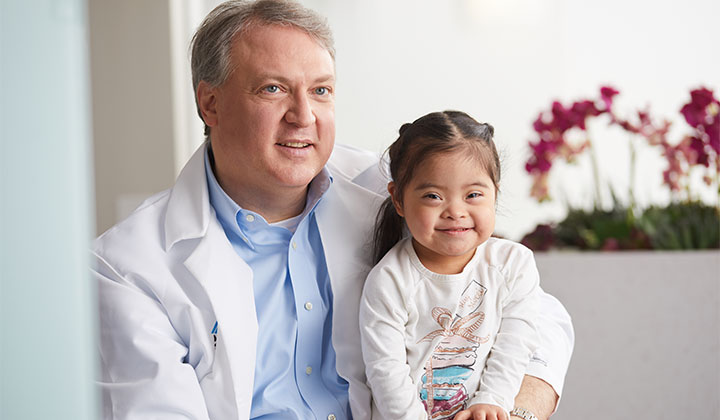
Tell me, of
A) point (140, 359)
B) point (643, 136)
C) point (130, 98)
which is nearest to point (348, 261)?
point (140, 359)

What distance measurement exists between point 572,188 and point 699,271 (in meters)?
1.90

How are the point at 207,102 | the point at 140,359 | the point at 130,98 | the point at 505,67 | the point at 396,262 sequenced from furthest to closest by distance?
1. the point at 505,67
2. the point at 130,98
3. the point at 207,102
4. the point at 396,262
5. the point at 140,359

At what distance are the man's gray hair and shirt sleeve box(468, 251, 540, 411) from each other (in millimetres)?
727

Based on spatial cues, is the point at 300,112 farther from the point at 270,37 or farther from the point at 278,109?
the point at 270,37

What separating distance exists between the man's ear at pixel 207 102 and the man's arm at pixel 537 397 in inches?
38.9

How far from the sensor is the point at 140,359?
4.73 feet

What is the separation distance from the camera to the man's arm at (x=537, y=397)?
160cm

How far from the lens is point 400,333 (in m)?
1.48

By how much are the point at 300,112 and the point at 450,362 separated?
66cm

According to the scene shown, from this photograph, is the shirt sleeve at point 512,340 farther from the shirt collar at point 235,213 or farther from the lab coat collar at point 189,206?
the lab coat collar at point 189,206

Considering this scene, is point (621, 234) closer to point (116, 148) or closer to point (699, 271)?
point (699, 271)

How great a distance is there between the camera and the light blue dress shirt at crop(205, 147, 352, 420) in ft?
5.35

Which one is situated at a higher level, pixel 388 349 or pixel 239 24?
pixel 239 24

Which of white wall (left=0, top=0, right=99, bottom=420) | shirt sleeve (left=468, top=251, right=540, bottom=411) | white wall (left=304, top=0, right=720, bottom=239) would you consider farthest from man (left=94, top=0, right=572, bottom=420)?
white wall (left=304, top=0, right=720, bottom=239)
